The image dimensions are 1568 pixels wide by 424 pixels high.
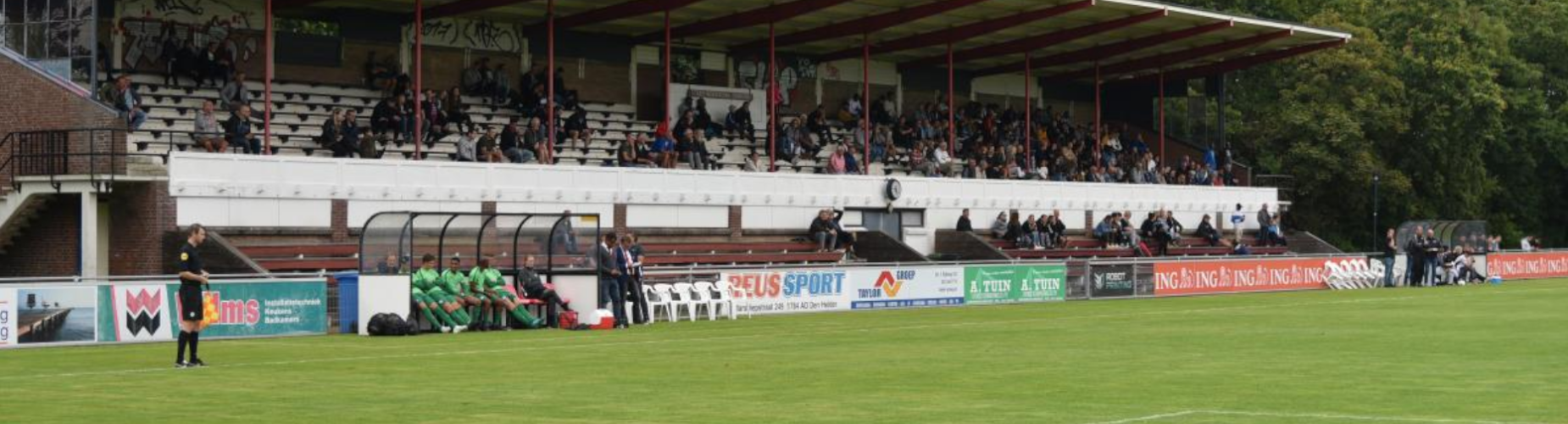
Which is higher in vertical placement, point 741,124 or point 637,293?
point 741,124

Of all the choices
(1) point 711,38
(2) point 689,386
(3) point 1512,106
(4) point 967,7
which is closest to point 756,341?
(2) point 689,386

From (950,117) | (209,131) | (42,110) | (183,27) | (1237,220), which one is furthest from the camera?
(1237,220)

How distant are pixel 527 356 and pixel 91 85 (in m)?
15.9

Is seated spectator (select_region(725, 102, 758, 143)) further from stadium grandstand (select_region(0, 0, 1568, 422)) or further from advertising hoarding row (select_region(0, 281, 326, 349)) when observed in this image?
advertising hoarding row (select_region(0, 281, 326, 349))

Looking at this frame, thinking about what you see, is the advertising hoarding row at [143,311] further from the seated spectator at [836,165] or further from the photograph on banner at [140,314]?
the seated spectator at [836,165]

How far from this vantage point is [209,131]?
39562 millimetres

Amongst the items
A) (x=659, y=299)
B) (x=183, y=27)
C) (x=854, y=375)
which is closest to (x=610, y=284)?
(x=659, y=299)

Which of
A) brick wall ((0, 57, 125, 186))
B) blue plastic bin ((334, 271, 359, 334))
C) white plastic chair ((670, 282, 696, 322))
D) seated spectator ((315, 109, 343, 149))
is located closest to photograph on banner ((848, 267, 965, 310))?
white plastic chair ((670, 282, 696, 322))

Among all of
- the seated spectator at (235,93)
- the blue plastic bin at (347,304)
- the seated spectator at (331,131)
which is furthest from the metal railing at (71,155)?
the blue plastic bin at (347,304)

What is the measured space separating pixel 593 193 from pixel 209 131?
9361 millimetres

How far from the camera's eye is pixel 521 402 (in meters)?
18.3

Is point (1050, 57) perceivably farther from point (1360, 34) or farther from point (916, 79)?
point (1360, 34)

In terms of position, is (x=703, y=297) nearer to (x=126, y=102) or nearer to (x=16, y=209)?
(x=126, y=102)

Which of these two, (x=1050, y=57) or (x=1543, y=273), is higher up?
(x=1050, y=57)
